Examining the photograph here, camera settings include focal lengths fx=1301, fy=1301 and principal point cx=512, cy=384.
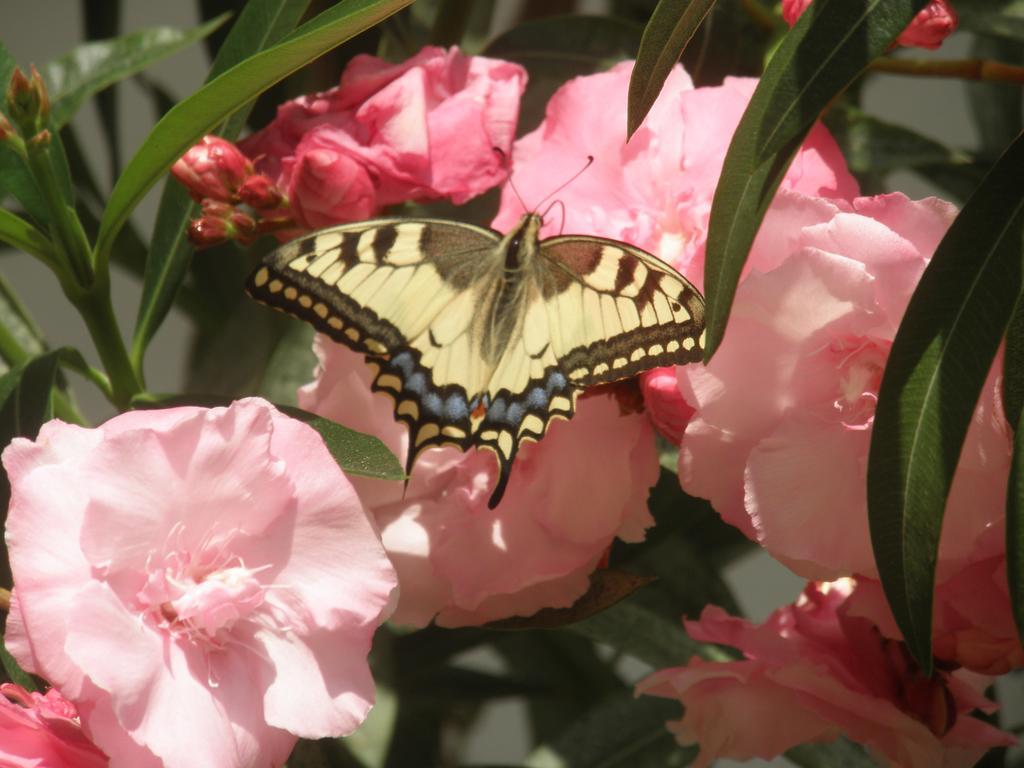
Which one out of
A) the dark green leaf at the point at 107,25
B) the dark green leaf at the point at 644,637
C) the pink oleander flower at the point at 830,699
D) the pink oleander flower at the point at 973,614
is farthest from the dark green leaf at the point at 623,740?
the dark green leaf at the point at 107,25

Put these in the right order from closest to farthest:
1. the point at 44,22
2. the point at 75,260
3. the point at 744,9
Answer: the point at 75,260 → the point at 744,9 → the point at 44,22

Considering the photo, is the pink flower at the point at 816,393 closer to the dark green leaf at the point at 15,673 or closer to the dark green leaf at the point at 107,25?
the dark green leaf at the point at 15,673

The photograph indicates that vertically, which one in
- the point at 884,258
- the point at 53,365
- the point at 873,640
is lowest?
the point at 873,640

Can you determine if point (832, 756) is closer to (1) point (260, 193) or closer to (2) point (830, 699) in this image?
(2) point (830, 699)

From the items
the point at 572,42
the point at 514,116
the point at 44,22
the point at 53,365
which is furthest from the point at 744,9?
the point at 44,22

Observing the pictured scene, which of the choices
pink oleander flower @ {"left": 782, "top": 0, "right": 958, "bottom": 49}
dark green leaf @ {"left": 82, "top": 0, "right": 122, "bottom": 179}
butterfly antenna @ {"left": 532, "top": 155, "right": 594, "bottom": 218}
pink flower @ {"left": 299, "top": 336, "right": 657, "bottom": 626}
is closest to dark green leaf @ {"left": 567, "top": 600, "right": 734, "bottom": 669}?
pink flower @ {"left": 299, "top": 336, "right": 657, "bottom": 626}

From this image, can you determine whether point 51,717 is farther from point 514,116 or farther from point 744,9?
point 744,9
